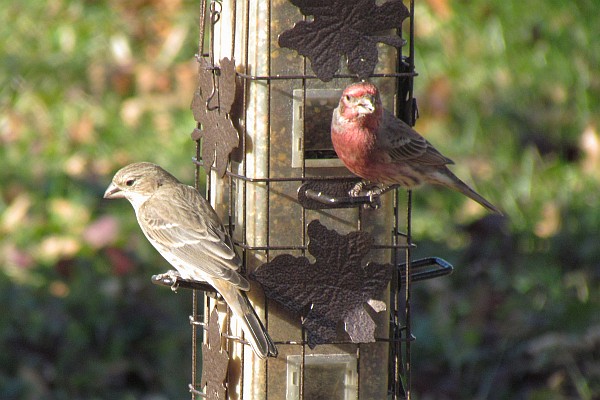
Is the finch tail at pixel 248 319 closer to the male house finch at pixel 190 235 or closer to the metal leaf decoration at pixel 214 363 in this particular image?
the male house finch at pixel 190 235

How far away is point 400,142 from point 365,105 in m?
0.38

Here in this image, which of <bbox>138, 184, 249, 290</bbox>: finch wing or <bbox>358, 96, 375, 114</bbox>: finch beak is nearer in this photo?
<bbox>358, 96, 375, 114</bbox>: finch beak

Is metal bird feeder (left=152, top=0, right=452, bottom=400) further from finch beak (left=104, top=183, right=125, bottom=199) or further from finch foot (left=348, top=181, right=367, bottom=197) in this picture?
finch beak (left=104, top=183, right=125, bottom=199)

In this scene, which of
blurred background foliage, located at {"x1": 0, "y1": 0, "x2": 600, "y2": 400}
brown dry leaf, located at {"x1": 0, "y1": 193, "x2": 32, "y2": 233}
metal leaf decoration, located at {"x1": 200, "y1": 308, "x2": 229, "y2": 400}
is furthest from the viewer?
brown dry leaf, located at {"x1": 0, "y1": 193, "x2": 32, "y2": 233}

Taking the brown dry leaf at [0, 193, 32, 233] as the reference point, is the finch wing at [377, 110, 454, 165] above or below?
above

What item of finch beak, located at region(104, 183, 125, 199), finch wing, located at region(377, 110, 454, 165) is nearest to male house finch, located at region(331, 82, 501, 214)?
finch wing, located at region(377, 110, 454, 165)

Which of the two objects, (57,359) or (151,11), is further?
(151,11)

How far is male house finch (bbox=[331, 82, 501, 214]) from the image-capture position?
484 cm

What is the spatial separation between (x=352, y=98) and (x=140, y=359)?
325cm

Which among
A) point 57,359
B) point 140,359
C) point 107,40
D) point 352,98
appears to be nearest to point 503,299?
point 140,359

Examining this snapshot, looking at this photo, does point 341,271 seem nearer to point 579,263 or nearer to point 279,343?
point 279,343

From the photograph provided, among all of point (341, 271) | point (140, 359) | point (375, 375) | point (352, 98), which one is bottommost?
point (140, 359)

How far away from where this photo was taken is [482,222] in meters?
8.79

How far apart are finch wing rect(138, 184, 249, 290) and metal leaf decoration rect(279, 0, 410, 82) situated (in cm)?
89
